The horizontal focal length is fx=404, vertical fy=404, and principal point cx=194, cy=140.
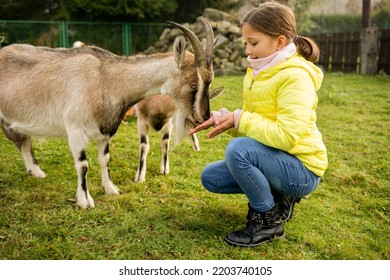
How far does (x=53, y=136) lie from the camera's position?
11.5ft

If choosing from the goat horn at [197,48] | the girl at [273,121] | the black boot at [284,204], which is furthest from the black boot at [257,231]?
the goat horn at [197,48]

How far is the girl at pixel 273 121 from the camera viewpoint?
2.34 meters

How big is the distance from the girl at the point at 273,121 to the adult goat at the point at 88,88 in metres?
0.56

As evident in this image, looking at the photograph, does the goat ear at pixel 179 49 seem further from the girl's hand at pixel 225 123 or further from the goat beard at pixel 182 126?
the girl's hand at pixel 225 123

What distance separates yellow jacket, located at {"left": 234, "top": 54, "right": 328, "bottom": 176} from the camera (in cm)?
231

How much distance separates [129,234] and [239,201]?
1.05 m

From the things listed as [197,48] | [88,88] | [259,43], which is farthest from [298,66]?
[88,88]

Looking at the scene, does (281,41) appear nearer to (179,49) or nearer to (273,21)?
(273,21)

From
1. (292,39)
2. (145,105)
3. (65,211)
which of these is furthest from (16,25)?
(292,39)

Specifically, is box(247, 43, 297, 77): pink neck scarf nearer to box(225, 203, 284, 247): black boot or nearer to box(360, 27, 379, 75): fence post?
box(225, 203, 284, 247): black boot

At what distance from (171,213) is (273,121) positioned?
3.84ft

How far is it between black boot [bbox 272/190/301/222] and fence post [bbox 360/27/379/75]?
10474 mm

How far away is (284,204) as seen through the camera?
2.81 meters
